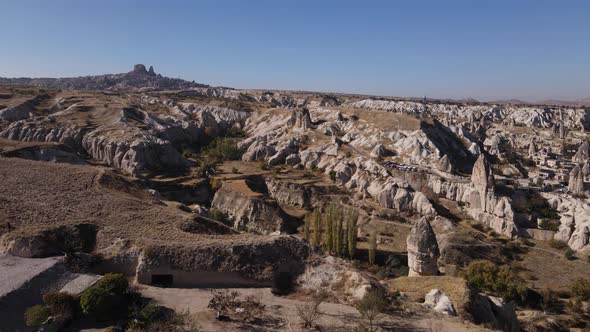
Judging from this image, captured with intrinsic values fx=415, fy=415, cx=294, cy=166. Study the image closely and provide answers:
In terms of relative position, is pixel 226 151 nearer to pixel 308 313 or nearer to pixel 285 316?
pixel 285 316

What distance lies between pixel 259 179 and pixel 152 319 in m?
45.4

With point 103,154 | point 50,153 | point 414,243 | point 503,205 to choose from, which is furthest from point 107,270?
point 103,154

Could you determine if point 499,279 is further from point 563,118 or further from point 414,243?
point 563,118

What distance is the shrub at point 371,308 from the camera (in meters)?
15.6

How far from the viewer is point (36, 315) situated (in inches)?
577

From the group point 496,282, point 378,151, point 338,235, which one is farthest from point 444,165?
point 496,282

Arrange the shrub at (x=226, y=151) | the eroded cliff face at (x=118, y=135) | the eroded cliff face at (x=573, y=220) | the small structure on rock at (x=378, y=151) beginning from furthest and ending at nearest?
the shrub at (x=226, y=151)
the small structure on rock at (x=378, y=151)
the eroded cliff face at (x=118, y=135)
the eroded cliff face at (x=573, y=220)

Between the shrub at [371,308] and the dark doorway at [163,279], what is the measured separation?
861 cm

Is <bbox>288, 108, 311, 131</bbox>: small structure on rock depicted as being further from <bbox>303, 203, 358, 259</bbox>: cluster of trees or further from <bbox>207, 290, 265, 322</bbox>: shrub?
<bbox>207, 290, 265, 322</bbox>: shrub

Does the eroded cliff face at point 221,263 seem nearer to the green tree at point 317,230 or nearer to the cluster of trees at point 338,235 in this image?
the cluster of trees at point 338,235

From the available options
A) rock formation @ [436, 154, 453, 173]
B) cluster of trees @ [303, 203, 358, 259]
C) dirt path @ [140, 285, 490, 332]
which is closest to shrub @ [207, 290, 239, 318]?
dirt path @ [140, 285, 490, 332]

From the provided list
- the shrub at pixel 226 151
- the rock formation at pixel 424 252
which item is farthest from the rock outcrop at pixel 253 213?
the shrub at pixel 226 151

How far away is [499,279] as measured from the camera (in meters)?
28.6

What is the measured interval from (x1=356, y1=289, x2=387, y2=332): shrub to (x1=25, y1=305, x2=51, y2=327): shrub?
11.5m
